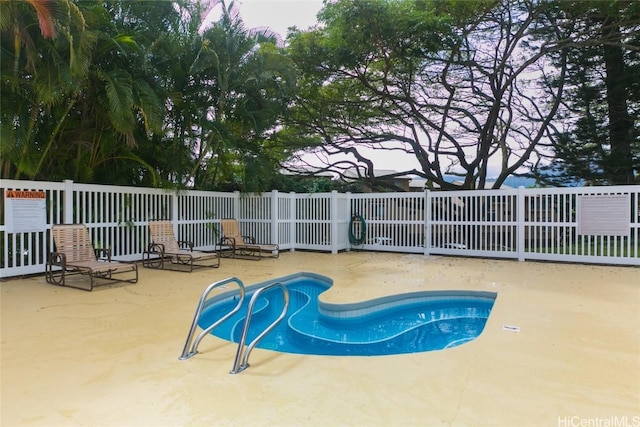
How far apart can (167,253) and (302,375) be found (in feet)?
18.9

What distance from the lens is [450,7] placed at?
32.8ft

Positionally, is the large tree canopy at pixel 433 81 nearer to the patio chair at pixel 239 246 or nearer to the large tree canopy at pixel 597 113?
the large tree canopy at pixel 597 113

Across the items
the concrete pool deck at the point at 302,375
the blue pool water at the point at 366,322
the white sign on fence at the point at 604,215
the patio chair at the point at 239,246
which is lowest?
the blue pool water at the point at 366,322

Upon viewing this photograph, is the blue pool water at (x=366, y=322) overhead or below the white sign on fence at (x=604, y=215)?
below

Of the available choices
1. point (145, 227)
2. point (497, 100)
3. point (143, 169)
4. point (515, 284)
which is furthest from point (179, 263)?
point (497, 100)

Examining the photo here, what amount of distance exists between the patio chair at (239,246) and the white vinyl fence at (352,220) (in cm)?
61

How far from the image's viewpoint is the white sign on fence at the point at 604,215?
815cm

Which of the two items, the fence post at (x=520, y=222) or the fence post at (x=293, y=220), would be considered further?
the fence post at (x=293, y=220)

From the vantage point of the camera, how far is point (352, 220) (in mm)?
11445

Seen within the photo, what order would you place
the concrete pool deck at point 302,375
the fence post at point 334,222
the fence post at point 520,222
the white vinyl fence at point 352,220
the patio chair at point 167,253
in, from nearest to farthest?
the concrete pool deck at point 302,375
the white vinyl fence at point 352,220
the patio chair at point 167,253
the fence post at point 520,222
the fence post at point 334,222

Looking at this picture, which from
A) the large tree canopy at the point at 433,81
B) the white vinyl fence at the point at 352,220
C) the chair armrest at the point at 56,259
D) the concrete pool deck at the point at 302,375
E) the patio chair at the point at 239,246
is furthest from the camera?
the large tree canopy at the point at 433,81

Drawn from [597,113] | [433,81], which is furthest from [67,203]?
[597,113]

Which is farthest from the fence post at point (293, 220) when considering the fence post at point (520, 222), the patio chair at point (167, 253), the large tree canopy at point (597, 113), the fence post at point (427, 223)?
the large tree canopy at point (597, 113)

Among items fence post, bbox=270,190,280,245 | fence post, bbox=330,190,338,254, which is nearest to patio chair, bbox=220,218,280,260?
fence post, bbox=270,190,280,245
